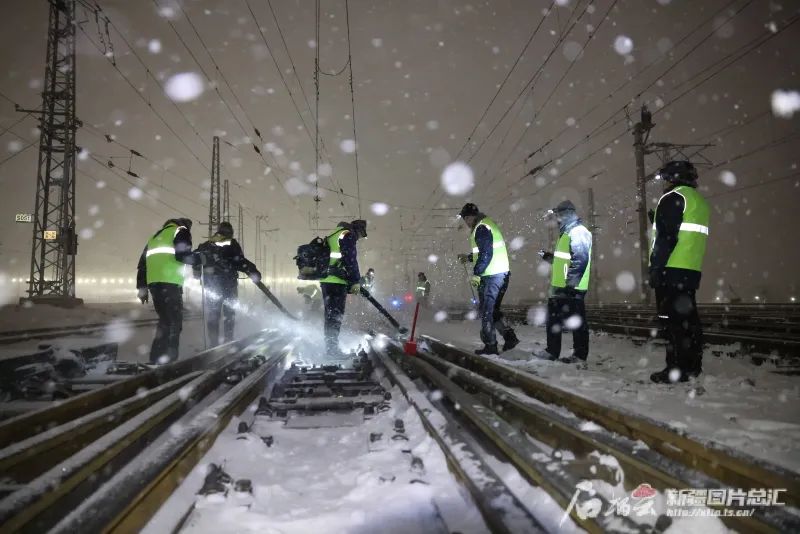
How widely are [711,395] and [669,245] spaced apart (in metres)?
1.38

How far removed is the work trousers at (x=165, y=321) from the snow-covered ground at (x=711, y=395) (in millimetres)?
4653

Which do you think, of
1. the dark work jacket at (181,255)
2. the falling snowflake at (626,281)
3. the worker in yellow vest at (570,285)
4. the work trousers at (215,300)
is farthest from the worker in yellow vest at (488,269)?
the falling snowflake at (626,281)

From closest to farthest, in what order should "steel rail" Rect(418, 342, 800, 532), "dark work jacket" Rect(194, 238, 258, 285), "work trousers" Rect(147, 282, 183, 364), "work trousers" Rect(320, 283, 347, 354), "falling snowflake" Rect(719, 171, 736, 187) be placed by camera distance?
1. "steel rail" Rect(418, 342, 800, 532)
2. "work trousers" Rect(147, 282, 183, 364)
3. "work trousers" Rect(320, 283, 347, 354)
4. "dark work jacket" Rect(194, 238, 258, 285)
5. "falling snowflake" Rect(719, 171, 736, 187)

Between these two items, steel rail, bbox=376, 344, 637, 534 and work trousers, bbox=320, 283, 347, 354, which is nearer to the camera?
steel rail, bbox=376, 344, 637, 534

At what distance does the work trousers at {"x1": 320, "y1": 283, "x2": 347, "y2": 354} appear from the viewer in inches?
267

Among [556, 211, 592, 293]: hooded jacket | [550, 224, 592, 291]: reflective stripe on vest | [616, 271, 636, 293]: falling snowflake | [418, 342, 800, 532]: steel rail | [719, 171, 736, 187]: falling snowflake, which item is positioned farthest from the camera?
[616, 271, 636, 293]: falling snowflake

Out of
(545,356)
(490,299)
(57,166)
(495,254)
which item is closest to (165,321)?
(490,299)

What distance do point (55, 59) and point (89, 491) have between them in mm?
26625

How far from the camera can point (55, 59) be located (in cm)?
2056

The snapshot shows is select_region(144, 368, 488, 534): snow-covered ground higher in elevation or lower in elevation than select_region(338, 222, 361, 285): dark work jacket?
lower

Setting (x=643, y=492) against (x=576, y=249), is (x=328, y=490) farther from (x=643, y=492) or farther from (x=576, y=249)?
(x=576, y=249)

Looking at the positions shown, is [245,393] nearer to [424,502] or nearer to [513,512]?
[424,502]

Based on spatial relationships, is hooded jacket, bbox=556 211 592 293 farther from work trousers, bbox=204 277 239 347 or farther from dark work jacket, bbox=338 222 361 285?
work trousers, bbox=204 277 239 347

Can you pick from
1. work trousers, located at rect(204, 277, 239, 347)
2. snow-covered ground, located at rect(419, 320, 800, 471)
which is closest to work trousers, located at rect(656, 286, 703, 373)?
snow-covered ground, located at rect(419, 320, 800, 471)
